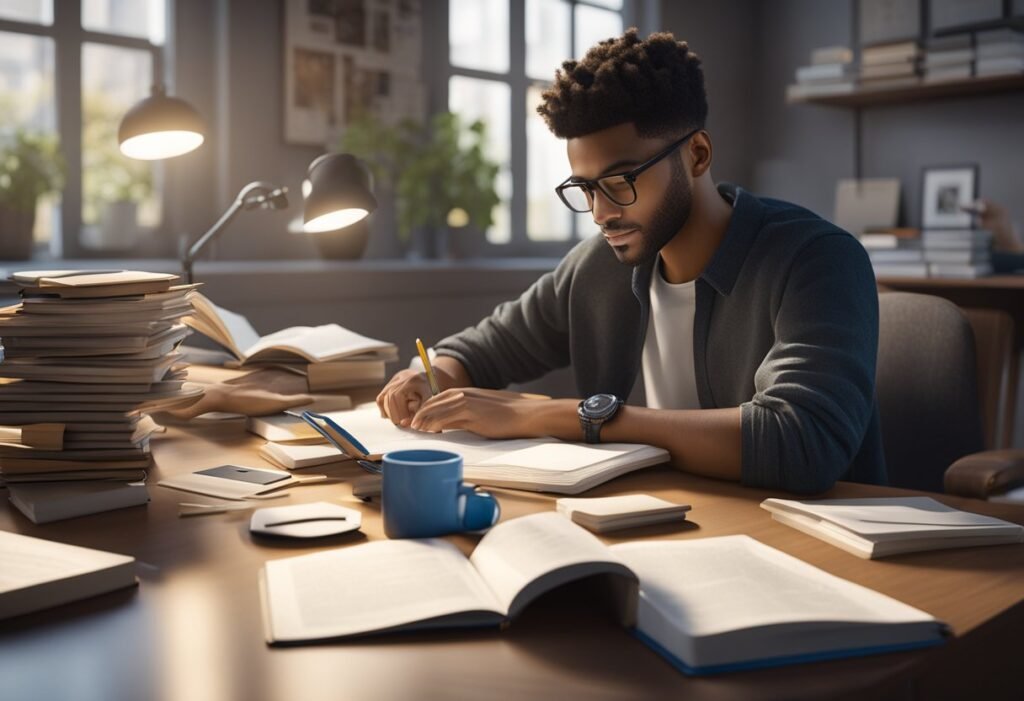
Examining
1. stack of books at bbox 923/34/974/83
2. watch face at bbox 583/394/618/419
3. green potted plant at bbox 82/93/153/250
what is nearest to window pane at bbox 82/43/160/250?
green potted plant at bbox 82/93/153/250

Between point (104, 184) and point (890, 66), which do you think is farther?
point (890, 66)

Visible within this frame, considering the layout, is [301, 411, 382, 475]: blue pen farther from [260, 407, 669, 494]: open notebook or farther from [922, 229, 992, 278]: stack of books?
[922, 229, 992, 278]: stack of books

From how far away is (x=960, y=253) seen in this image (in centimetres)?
339

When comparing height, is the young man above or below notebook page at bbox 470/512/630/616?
above

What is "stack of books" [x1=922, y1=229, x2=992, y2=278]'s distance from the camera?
11.1ft

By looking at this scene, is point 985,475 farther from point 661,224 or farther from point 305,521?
point 305,521

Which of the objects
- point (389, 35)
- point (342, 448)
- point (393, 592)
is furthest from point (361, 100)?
point (393, 592)

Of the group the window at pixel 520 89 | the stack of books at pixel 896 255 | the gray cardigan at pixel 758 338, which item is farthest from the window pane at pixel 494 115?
the gray cardigan at pixel 758 338

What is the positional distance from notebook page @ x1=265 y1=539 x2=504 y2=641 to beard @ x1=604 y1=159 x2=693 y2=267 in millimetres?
788

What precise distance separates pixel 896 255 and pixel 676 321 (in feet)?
7.30

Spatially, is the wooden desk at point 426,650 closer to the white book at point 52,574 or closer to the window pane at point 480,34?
the white book at point 52,574

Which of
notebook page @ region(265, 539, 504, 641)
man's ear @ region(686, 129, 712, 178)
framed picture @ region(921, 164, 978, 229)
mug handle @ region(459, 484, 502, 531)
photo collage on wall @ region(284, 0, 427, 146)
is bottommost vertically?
notebook page @ region(265, 539, 504, 641)

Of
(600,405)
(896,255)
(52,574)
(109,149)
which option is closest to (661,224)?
(600,405)

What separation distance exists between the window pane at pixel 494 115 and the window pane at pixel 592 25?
1.58 feet
